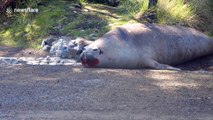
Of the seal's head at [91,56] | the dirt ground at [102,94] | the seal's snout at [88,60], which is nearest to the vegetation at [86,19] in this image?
the seal's head at [91,56]

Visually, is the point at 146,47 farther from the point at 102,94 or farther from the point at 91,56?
the point at 102,94

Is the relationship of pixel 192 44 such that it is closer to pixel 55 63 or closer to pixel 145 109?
pixel 55 63

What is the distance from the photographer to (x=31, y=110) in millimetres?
6895

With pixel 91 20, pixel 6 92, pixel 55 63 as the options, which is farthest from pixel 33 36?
pixel 6 92

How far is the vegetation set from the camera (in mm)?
13000

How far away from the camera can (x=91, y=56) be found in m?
10.1

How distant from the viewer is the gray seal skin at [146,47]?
10273 mm

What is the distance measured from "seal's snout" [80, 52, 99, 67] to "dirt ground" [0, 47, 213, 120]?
0.80 feet

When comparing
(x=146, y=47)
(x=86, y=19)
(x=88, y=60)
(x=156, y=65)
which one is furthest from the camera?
(x=86, y=19)

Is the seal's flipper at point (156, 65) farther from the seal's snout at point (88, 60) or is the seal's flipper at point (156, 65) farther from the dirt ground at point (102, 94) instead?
the seal's snout at point (88, 60)

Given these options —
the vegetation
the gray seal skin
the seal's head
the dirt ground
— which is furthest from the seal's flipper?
the vegetation

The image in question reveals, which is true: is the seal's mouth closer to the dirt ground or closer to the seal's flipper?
the dirt ground

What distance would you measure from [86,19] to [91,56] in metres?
3.64

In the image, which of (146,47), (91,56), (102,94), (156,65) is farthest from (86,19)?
(102,94)
